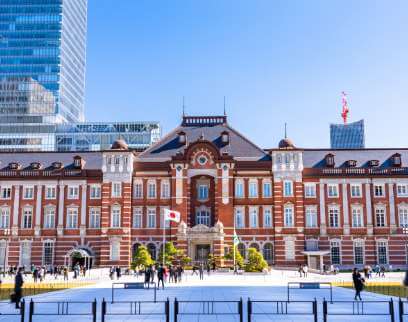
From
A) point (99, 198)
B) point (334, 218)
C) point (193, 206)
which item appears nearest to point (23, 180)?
point (99, 198)

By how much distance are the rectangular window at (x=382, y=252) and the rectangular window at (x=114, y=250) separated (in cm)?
3214

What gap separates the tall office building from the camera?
7687 inches

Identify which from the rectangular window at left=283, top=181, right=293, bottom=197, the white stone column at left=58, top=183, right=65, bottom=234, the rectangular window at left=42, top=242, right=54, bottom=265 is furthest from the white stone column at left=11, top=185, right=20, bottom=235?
the rectangular window at left=283, top=181, right=293, bottom=197

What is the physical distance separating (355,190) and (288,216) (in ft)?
30.5

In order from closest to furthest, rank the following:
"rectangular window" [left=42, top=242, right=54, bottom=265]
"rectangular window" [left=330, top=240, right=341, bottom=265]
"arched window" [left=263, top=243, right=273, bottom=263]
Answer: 1. "rectangular window" [left=330, top=240, right=341, bottom=265]
2. "arched window" [left=263, top=243, right=273, bottom=263]
3. "rectangular window" [left=42, top=242, right=54, bottom=265]

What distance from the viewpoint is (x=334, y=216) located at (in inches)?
2628

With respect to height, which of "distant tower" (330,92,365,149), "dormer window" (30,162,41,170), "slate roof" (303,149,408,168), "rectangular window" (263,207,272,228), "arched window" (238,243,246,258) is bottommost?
"arched window" (238,243,246,258)

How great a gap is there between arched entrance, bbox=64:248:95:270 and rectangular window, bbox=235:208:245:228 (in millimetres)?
18561

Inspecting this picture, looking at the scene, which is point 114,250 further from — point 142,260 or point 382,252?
point 382,252

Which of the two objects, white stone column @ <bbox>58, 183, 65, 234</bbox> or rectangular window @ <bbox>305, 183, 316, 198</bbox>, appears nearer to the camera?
rectangular window @ <bbox>305, 183, 316, 198</bbox>

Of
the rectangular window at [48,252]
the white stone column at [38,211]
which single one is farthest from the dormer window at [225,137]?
the rectangular window at [48,252]

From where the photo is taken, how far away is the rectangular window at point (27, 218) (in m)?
68.0

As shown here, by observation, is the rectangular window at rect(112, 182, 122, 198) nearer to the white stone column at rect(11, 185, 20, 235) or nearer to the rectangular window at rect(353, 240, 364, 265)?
the white stone column at rect(11, 185, 20, 235)

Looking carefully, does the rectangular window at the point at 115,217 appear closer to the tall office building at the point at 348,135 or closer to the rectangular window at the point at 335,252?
the rectangular window at the point at 335,252
